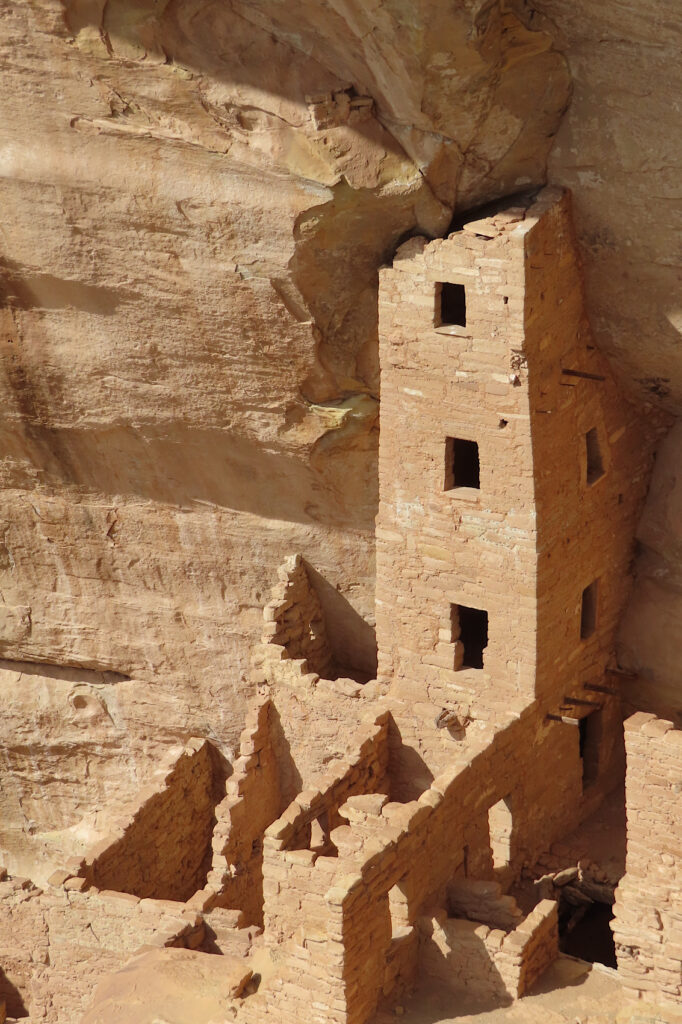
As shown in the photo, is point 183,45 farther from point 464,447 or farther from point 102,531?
point 102,531

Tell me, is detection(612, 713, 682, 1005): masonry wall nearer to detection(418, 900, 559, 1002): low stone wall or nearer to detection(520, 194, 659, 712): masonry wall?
detection(418, 900, 559, 1002): low stone wall

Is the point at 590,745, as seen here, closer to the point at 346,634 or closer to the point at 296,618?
the point at 346,634

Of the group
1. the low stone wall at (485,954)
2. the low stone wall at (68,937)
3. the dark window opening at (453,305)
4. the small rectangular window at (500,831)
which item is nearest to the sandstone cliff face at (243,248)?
the dark window opening at (453,305)

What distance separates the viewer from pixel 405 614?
17.7 m

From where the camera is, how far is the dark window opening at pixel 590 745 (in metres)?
18.8

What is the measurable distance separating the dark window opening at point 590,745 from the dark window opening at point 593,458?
7.53ft

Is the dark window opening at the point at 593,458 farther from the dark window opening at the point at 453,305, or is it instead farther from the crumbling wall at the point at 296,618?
the crumbling wall at the point at 296,618

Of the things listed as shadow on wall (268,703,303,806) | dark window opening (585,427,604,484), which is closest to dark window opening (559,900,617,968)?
shadow on wall (268,703,303,806)

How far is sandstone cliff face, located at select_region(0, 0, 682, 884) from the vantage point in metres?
15.4

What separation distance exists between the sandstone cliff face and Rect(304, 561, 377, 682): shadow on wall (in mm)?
30

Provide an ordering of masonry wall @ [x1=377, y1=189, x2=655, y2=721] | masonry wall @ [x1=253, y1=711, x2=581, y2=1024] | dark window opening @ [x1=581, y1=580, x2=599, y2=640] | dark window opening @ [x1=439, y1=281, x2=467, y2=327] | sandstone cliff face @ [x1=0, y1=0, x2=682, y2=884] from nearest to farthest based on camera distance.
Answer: masonry wall @ [x1=253, y1=711, x2=581, y2=1024] → sandstone cliff face @ [x1=0, y1=0, x2=682, y2=884] → masonry wall @ [x1=377, y1=189, x2=655, y2=721] → dark window opening @ [x1=439, y1=281, x2=467, y2=327] → dark window opening @ [x1=581, y1=580, x2=599, y2=640]

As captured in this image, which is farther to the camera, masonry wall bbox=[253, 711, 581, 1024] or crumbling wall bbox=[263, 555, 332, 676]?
crumbling wall bbox=[263, 555, 332, 676]

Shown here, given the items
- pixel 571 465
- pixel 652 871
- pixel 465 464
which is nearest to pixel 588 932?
pixel 652 871

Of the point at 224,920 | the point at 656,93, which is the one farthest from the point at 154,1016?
the point at 656,93
